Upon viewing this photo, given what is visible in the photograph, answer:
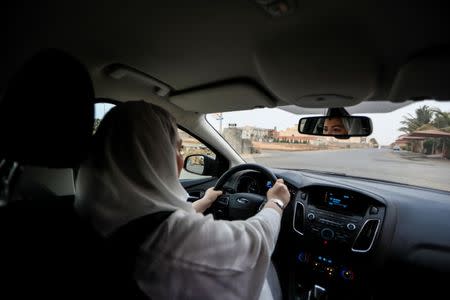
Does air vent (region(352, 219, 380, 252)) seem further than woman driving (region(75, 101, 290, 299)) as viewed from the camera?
Yes

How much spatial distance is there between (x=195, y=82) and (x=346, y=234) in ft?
6.34

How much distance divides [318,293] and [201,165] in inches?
81.4

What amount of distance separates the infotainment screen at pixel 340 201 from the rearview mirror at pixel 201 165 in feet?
5.10

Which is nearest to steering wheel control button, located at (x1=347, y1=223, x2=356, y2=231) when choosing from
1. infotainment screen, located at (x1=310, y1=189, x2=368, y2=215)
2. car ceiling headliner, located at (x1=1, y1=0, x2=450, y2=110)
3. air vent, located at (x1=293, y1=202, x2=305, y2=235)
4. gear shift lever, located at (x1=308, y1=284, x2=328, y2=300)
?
infotainment screen, located at (x1=310, y1=189, x2=368, y2=215)

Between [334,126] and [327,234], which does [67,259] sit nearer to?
[327,234]

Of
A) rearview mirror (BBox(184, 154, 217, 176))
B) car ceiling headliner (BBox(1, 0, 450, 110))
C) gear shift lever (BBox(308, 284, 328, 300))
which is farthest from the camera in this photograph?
rearview mirror (BBox(184, 154, 217, 176))

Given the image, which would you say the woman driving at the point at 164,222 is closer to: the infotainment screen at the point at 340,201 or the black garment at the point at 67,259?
the black garment at the point at 67,259

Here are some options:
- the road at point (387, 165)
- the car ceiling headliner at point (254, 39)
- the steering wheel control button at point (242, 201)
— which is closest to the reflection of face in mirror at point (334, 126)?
the car ceiling headliner at point (254, 39)

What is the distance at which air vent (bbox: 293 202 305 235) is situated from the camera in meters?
2.53

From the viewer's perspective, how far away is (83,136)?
110cm

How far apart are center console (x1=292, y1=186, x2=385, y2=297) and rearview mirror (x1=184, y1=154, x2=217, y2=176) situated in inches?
56.5

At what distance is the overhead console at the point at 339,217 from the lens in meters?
2.19

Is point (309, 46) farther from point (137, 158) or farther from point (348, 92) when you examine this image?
point (137, 158)

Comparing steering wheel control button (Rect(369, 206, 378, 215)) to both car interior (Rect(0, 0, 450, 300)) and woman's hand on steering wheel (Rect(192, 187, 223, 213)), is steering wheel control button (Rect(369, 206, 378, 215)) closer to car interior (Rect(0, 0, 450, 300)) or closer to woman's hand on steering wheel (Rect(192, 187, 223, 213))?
car interior (Rect(0, 0, 450, 300))
